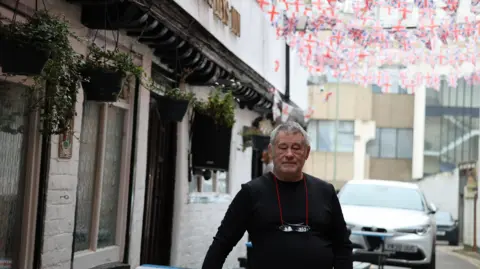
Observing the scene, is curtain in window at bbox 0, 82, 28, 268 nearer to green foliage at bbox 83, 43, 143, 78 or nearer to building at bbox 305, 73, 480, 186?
green foliage at bbox 83, 43, 143, 78

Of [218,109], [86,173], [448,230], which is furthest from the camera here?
[448,230]

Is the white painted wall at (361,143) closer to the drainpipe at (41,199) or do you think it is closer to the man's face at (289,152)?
the drainpipe at (41,199)

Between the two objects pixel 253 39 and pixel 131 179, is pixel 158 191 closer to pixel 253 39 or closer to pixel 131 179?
pixel 131 179

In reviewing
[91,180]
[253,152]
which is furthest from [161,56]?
[253,152]

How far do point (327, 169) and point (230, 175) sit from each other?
94.0 ft

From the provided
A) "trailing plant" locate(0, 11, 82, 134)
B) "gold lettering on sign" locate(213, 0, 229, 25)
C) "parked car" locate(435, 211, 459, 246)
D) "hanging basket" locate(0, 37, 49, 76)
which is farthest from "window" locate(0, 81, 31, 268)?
"parked car" locate(435, 211, 459, 246)

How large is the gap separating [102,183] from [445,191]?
97.9 feet

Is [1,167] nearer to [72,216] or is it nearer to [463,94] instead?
[72,216]

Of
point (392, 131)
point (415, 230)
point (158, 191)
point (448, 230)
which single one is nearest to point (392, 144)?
point (392, 131)

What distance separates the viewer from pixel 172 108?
10.5m

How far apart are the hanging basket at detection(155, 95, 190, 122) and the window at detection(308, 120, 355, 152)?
34.0 m

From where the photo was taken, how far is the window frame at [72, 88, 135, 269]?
8.91 metres

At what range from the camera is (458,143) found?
45.1 meters

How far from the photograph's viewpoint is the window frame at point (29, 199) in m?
7.31
